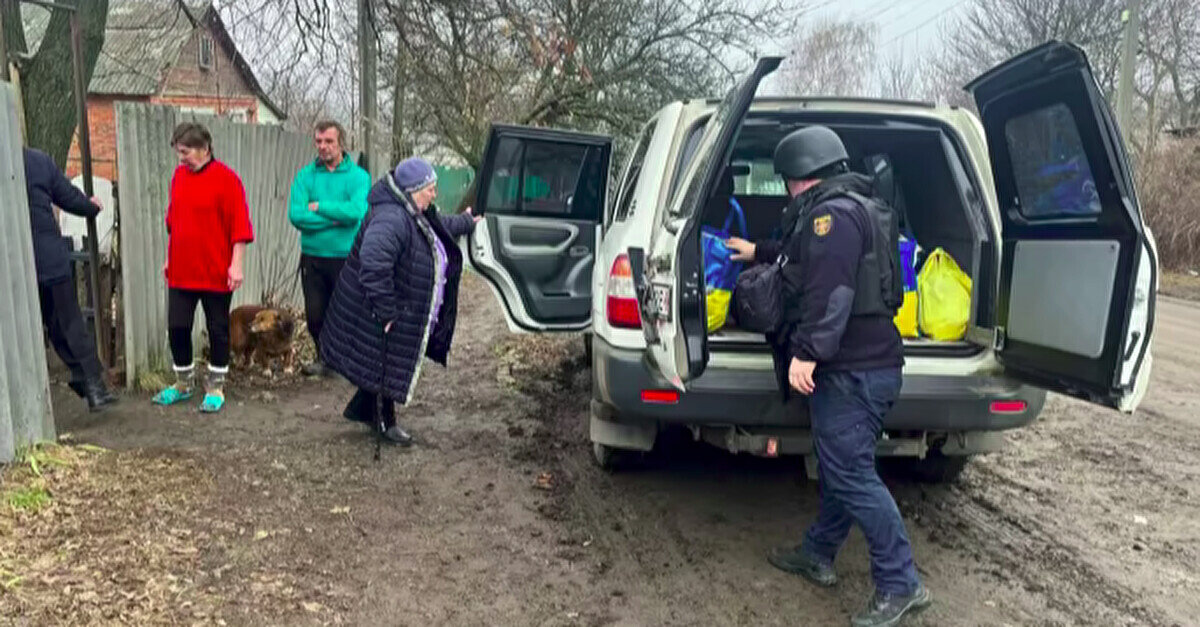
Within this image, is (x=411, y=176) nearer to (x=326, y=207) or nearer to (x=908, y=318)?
(x=326, y=207)

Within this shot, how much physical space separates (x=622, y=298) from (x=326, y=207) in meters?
2.92

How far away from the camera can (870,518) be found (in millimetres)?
3180

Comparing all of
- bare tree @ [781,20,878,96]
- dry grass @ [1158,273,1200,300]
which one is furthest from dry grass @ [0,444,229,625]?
bare tree @ [781,20,878,96]

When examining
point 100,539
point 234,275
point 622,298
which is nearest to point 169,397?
point 234,275

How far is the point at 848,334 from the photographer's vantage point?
10.4ft

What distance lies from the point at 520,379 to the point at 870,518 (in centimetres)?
435

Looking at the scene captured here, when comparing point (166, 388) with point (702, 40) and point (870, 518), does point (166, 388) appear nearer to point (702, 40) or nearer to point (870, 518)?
point (870, 518)

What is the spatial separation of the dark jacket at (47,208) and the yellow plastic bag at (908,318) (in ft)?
14.9

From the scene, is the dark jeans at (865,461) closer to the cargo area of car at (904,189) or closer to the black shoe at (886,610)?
the black shoe at (886,610)

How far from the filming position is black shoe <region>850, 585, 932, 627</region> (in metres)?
3.16

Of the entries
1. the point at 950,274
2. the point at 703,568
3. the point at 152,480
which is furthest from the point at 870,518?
the point at 152,480

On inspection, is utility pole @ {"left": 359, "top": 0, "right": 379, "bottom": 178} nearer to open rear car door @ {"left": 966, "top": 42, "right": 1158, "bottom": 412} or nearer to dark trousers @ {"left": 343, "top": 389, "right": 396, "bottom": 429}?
dark trousers @ {"left": 343, "top": 389, "right": 396, "bottom": 429}

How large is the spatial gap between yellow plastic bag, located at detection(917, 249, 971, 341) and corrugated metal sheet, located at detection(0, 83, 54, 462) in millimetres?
4299

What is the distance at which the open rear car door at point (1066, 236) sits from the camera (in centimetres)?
305
